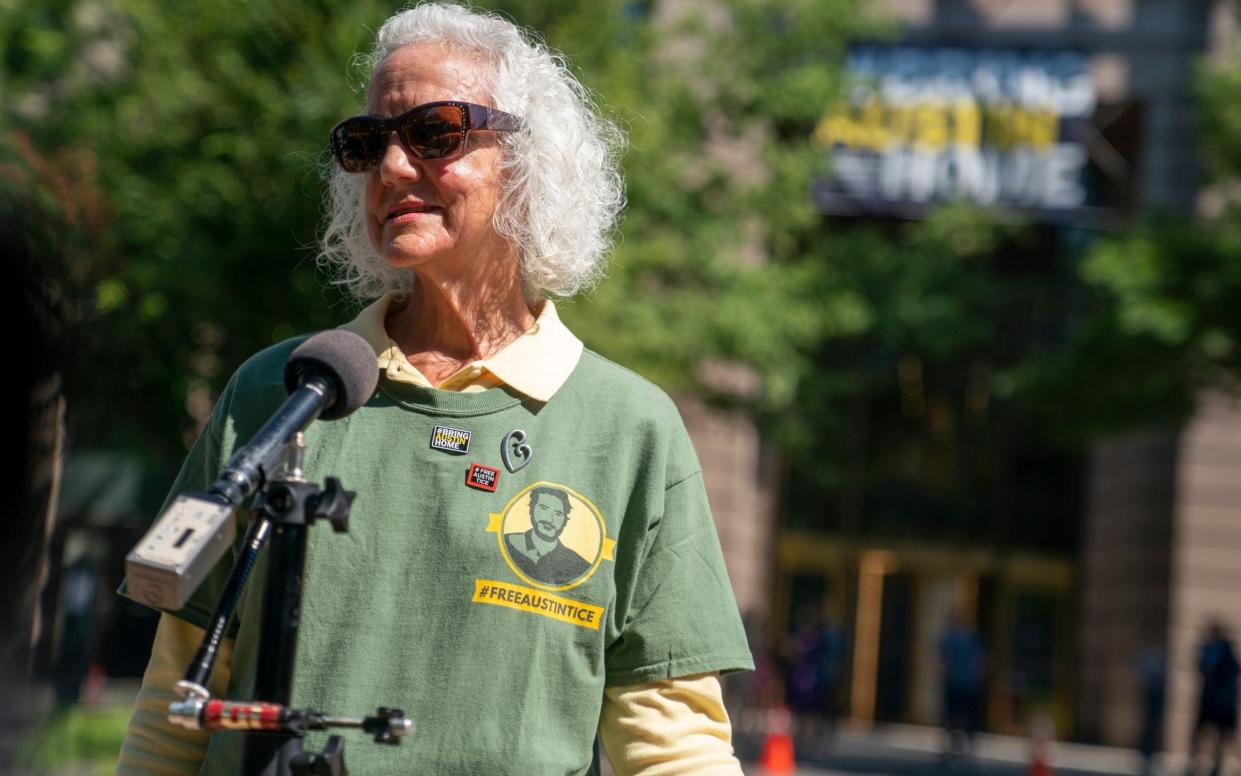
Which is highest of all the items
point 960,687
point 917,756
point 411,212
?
point 411,212

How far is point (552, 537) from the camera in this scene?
203cm

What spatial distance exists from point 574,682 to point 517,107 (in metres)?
0.76

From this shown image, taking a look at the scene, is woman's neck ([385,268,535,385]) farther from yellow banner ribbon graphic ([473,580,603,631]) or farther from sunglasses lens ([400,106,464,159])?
yellow banner ribbon graphic ([473,580,603,631])

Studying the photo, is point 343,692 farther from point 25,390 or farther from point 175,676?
point 25,390

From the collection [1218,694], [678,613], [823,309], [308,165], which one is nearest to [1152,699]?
[1218,694]

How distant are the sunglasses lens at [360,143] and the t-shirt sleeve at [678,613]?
583 millimetres

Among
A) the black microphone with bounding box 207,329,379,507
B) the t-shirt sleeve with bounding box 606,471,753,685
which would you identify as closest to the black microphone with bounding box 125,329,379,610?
the black microphone with bounding box 207,329,379,507

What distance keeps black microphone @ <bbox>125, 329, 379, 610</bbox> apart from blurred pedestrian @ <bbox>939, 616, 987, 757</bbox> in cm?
1676

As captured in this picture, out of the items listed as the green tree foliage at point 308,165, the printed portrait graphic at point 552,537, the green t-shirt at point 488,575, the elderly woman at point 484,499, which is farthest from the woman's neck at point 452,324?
the green tree foliage at point 308,165

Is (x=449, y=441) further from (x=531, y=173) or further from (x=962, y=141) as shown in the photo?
(x=962, y=141)

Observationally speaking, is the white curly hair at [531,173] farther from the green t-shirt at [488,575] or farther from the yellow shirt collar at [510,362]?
the green t-shirt at [488,575]

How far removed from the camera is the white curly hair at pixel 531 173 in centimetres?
221

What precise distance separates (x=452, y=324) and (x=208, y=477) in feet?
1.25

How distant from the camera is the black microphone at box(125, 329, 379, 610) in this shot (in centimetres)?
136
